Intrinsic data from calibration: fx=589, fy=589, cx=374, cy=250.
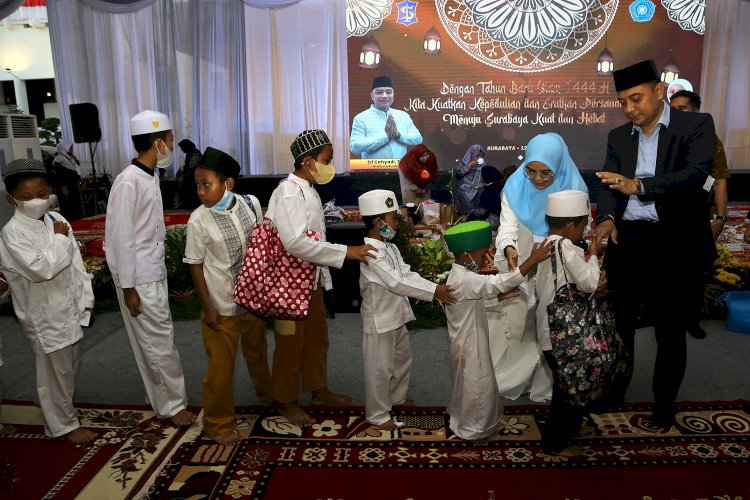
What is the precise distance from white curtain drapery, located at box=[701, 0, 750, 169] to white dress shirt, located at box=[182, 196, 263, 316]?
1010 cm

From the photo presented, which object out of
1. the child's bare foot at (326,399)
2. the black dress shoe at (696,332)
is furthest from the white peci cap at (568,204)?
the black dress shoe at (696,332)

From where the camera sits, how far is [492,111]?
34.2 ft

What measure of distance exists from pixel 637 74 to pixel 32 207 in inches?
119

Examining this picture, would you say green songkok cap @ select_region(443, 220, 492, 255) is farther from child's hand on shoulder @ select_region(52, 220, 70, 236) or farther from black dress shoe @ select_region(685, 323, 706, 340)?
black dress shoe @ select_region(685, 323, 706, 340)

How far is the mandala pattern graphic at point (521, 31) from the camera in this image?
1021 centimetres

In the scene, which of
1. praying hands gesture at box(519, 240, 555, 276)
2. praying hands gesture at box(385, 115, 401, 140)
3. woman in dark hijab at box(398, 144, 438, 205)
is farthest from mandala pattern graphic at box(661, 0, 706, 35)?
praying hands gesture at box(519, 240, 555, 276)

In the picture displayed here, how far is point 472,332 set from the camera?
9.51 ft

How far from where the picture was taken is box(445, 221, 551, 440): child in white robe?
2787 millimetres

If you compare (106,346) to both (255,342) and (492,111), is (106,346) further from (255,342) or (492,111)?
(492,111)

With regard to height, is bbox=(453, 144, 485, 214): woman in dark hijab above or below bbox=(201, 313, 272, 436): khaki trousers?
above

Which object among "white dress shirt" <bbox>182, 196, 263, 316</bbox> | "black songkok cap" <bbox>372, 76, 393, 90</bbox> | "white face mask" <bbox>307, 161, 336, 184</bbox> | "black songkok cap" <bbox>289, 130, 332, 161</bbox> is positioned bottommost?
"white dress shirt" <bbox>182, 196, 263, 316</bbox>

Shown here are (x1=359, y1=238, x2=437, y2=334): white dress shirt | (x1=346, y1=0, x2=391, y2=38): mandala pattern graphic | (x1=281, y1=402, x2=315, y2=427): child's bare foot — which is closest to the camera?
(x1=359, y1=238, x2=437, y2=334): white dress shirt

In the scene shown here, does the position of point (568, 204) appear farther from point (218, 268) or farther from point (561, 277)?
point (218, 268)

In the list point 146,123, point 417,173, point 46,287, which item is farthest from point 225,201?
point 417,173
